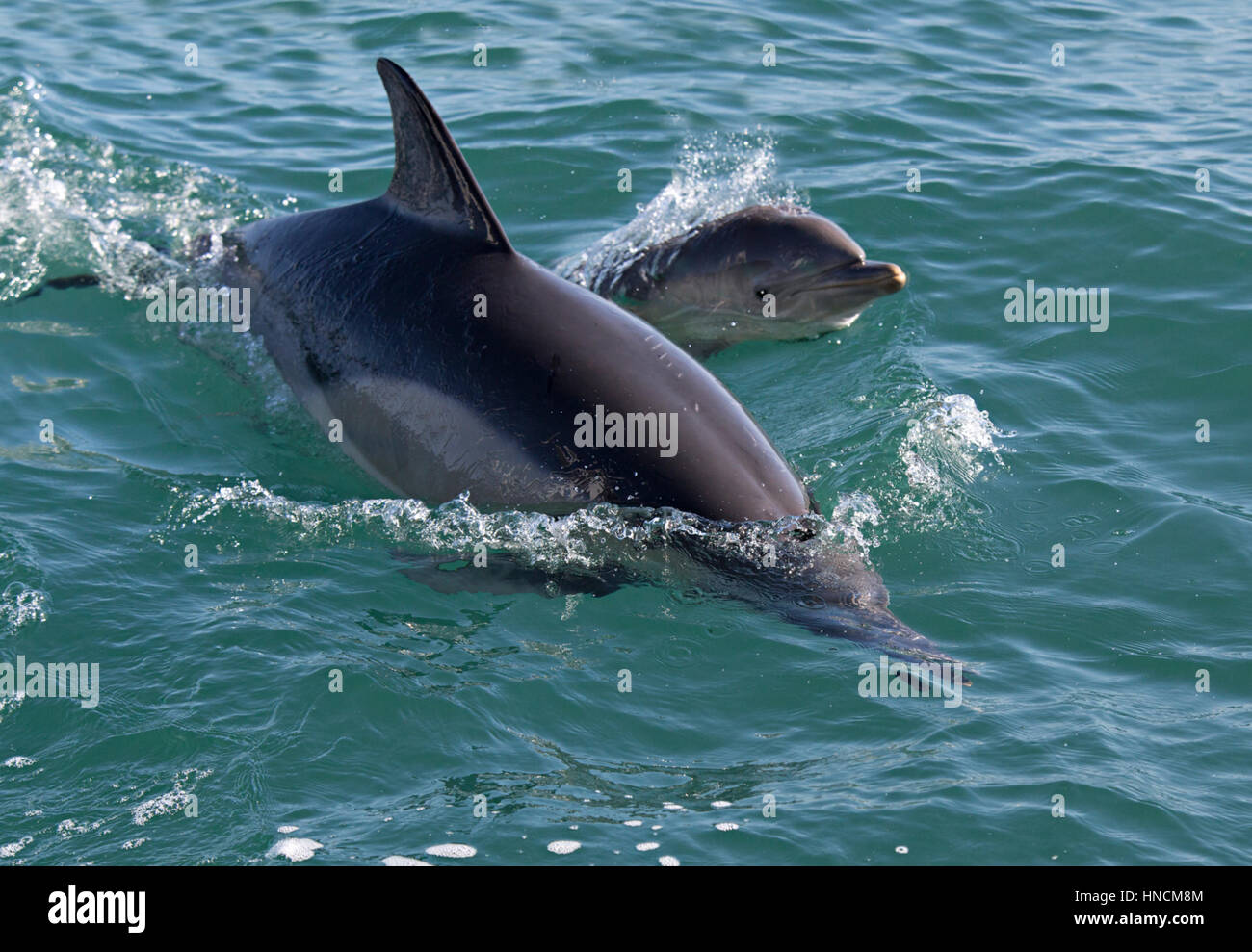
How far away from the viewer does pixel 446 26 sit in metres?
18.8

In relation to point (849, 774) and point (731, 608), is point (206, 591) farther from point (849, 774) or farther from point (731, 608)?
point (849, 774)

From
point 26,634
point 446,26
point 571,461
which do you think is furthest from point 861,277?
point 446,26

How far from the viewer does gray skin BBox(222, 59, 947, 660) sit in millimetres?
7035

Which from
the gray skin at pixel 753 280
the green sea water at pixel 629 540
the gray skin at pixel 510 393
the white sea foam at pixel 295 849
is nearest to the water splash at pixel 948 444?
the green sea water at pixel 629 540

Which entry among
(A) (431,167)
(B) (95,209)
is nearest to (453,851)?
(A) (431,167)

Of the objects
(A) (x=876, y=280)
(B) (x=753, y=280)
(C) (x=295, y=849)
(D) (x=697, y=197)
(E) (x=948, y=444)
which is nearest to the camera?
(C) (x=295, y=849)

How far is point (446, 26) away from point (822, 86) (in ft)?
17.7

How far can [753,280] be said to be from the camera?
10.3 m

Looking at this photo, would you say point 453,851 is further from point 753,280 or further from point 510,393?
point 753,280

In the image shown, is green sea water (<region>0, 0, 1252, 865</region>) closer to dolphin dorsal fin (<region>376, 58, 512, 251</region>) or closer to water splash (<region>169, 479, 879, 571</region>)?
water splash (<region>169, 479, 879, 571</region>)

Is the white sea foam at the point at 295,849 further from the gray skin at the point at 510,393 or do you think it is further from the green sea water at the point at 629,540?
the gray skin at the point at 510,393

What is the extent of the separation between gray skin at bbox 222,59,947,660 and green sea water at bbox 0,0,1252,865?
200mm

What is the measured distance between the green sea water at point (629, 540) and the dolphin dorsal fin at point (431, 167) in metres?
1.65

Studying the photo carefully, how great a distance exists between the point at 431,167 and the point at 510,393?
5.08 feet
